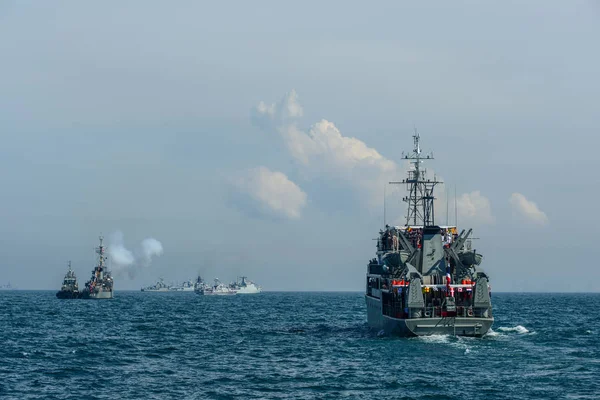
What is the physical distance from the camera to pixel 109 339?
259ft

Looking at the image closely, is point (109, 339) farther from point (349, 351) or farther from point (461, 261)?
point (461, 261)

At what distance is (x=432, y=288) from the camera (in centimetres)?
7012

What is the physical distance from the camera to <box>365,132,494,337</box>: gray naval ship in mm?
66375

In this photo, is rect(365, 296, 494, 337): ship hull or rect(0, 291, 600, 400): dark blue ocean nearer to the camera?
rect(0, 291, 600, 400): dark blue ocean

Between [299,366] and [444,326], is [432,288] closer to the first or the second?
[444,326]

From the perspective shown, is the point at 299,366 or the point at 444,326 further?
the point at 444,326

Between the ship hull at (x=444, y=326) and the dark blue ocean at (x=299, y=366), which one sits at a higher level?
the ship hull at (x=444, y=326)

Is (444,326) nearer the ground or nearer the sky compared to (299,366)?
nearer the sky

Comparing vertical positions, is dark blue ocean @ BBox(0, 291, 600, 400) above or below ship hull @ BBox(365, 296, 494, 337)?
below

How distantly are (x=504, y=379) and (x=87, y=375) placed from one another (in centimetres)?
2931

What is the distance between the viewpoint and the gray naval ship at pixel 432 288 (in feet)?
218

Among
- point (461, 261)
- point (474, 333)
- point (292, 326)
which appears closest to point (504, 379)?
point (474, 333)

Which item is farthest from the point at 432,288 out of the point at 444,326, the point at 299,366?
the point at 299,366

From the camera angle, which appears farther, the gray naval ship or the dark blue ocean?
the gray naval ship
